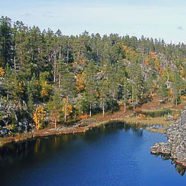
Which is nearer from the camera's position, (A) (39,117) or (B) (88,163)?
(B) (88,163)

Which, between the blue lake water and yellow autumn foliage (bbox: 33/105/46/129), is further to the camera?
yellow autumn foliage (bbox: 33/105/46/129)

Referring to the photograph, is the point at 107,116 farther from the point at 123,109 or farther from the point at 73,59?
the point at 73,59

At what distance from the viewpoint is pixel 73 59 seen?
187 m

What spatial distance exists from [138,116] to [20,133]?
48.5 meters

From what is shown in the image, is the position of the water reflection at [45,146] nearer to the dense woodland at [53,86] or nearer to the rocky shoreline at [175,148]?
the rocky shoreline at [175,148]

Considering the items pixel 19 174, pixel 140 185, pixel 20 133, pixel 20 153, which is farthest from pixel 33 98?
pixel 140 185

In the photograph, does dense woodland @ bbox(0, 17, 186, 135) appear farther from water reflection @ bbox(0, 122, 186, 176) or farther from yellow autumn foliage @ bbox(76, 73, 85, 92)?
water reflection @ bbox(0, 122, 186, 176)

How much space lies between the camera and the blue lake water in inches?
2992

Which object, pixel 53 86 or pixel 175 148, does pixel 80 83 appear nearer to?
pixel 53 86

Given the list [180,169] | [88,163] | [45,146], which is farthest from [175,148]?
[45,146]

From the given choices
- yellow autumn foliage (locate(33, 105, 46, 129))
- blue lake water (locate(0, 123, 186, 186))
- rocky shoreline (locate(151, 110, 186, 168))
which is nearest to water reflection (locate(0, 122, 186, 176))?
blue lake water (locate(0, 123, 186, 186))

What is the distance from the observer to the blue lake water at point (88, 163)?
76000mm

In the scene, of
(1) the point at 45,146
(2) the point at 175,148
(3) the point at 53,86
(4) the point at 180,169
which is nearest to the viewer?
(4) the point at 180,169

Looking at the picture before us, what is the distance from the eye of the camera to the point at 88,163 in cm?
8825
